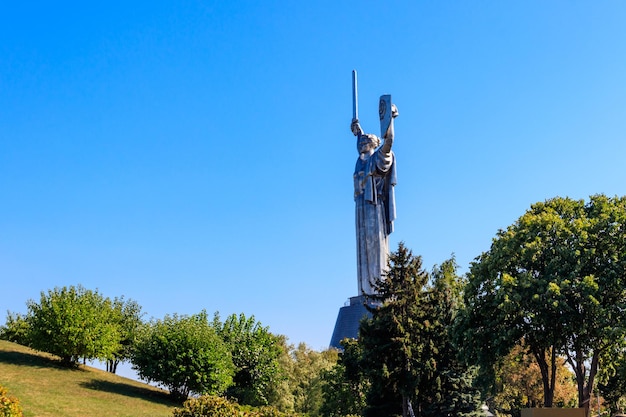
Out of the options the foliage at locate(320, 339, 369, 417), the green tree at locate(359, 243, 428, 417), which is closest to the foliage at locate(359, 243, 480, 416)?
the green tree at locate(359, 243, 428, 417)

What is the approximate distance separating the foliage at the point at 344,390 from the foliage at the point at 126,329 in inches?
508

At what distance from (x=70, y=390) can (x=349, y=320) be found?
24646 millimetres

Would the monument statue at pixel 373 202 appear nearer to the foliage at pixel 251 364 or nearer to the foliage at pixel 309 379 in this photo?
the foliage at pixel 309 379

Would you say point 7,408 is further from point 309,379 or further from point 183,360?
point 309,379

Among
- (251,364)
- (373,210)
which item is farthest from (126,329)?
(373,210)

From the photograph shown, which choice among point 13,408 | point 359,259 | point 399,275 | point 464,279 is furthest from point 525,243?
point 359,259

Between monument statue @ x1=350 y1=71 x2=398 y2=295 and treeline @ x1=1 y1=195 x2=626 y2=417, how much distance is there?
1400cm

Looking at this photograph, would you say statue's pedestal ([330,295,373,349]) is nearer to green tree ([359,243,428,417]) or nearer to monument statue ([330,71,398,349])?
monument statue ([330,71,398,349])

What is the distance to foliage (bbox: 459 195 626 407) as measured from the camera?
21.8 meters

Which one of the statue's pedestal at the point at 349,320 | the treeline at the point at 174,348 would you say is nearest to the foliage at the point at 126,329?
the treeline at the point at 174,348

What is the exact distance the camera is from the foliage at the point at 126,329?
4031 centimetres

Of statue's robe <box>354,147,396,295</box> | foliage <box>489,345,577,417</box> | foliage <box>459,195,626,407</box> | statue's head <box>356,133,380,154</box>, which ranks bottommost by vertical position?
foliage <box>489,345,577,417</box>

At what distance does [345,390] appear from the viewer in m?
34.2

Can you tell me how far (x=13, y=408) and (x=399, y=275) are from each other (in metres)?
16.4
